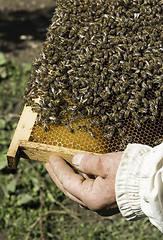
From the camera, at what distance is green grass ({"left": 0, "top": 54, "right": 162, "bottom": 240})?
5.65 metres

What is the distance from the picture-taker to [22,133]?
3.52m

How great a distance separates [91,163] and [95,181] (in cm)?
23

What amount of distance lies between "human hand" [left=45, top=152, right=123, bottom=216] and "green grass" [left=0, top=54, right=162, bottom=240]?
2.39m

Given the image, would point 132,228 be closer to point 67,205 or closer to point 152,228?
point 152,228

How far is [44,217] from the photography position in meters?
5.89

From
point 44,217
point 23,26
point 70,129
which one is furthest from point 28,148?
point 23,26

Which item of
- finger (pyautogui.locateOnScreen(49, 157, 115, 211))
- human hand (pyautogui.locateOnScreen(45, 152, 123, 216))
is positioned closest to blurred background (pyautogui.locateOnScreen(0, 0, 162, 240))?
finger (pyautogui.locateOnScreen(49, 157, 115, 211))

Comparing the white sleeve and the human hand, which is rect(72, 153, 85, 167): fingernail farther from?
the white sleeve

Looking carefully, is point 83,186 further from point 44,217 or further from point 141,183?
point 44,217

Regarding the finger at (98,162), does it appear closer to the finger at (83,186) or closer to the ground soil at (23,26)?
the finger at (83,186)

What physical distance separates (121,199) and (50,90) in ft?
5.48

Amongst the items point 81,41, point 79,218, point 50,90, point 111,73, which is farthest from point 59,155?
point 79,218

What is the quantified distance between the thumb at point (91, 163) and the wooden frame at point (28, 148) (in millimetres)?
138

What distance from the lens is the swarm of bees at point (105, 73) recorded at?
350 cm
